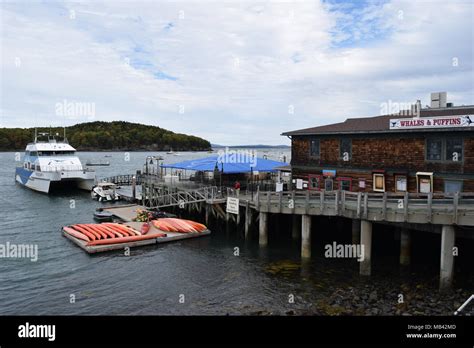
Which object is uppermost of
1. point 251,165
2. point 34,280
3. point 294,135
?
point 294,135

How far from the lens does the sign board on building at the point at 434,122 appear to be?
2122 cm

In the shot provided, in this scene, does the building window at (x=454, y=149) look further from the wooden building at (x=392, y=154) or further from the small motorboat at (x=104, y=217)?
the small motorboat at (x=104, y=217)

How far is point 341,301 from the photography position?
17.8 meters

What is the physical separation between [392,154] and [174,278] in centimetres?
1471

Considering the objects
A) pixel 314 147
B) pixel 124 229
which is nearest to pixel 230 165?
pixel 314 147

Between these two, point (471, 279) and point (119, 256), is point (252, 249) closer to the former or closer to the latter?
point (119, 256)

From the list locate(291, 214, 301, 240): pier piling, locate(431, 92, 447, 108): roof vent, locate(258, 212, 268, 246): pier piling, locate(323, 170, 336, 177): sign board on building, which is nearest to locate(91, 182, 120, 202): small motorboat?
locate(291, 214, 301, 240): pier piling

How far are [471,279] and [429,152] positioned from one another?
7.31m

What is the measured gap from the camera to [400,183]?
24.5 metres

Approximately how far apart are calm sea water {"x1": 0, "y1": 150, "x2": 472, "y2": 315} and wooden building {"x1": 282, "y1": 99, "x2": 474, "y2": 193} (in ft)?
17.6

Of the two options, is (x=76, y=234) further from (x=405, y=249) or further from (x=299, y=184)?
(x=405, y=249)

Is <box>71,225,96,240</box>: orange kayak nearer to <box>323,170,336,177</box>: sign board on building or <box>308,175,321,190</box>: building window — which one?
<box>308,175,321,190</box>: building window

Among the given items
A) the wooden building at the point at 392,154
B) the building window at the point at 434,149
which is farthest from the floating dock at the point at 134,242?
the building window at the point at 434,149
